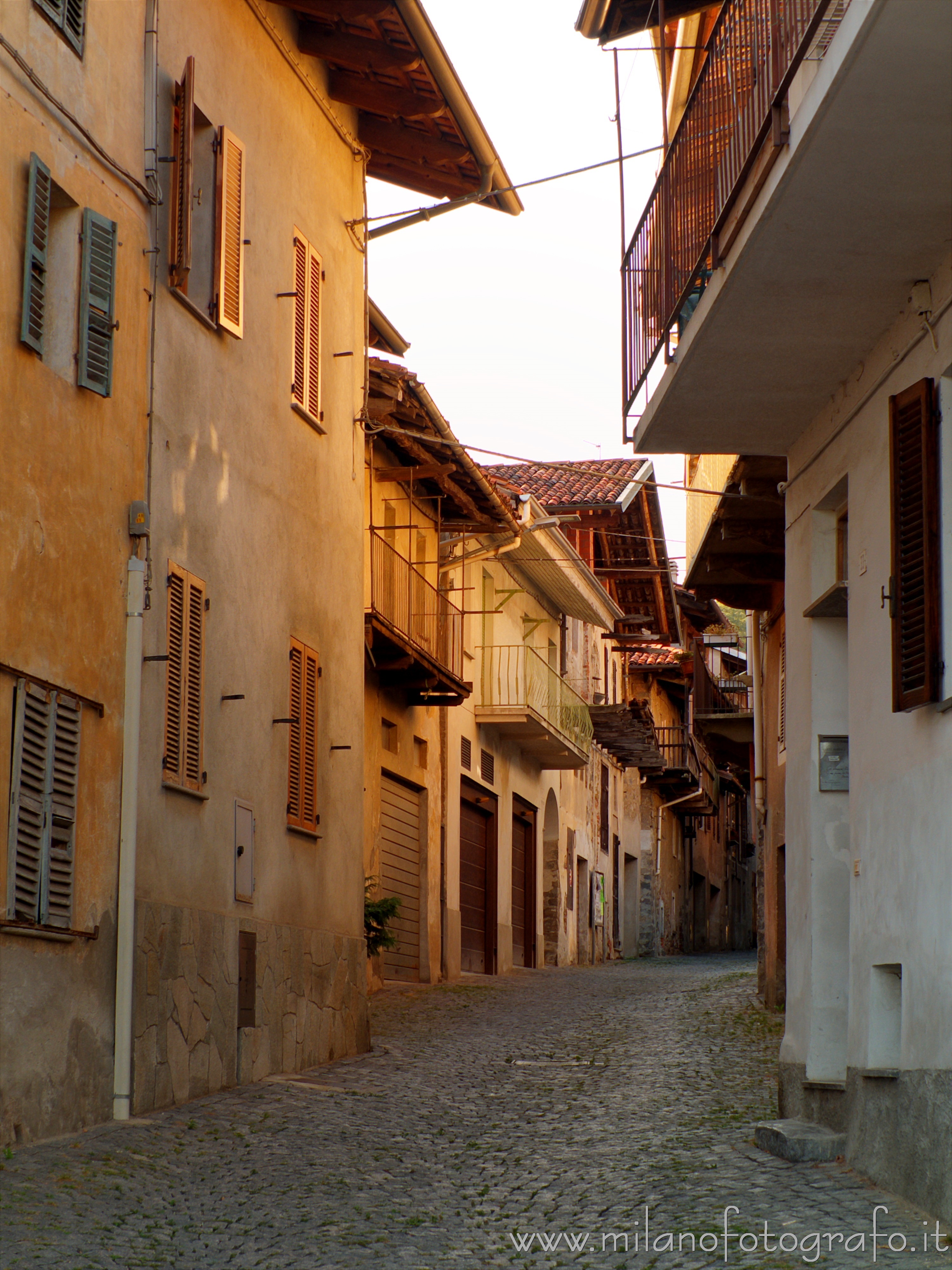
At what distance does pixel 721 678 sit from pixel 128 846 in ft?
141

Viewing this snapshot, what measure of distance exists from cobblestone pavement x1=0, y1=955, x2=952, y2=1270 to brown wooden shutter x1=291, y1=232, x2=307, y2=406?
17.8ft

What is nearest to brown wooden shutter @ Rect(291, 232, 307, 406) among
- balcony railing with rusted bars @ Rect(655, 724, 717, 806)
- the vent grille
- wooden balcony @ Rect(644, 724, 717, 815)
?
the vent grille

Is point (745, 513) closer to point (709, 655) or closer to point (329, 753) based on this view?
point (329, 753)

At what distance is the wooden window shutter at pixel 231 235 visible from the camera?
1138 centimetres

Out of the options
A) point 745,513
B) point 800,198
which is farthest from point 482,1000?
point 800,198

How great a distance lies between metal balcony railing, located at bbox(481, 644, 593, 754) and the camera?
82.4 feet

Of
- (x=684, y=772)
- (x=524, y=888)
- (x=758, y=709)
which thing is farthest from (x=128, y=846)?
(x=684, y=772)

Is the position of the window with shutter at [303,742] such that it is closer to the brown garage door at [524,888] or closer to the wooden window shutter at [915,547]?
the wooden window shutter at [915,547]

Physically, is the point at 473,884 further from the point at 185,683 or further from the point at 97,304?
the point at 97,304

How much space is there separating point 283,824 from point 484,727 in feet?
42.0

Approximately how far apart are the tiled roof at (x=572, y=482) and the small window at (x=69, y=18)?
1935 cm

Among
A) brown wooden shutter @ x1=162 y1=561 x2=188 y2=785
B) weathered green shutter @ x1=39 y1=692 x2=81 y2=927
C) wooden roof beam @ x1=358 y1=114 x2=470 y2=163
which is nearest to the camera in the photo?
weathered green shutter @ x1=39 y1=692 x2=81 y2=927

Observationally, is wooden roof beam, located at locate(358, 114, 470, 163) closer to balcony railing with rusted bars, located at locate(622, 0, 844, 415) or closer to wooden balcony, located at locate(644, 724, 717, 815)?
balcony railing with rusted bars, located at locate(622, 0, 844, 415)

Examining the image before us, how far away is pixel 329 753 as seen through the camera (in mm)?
13625
